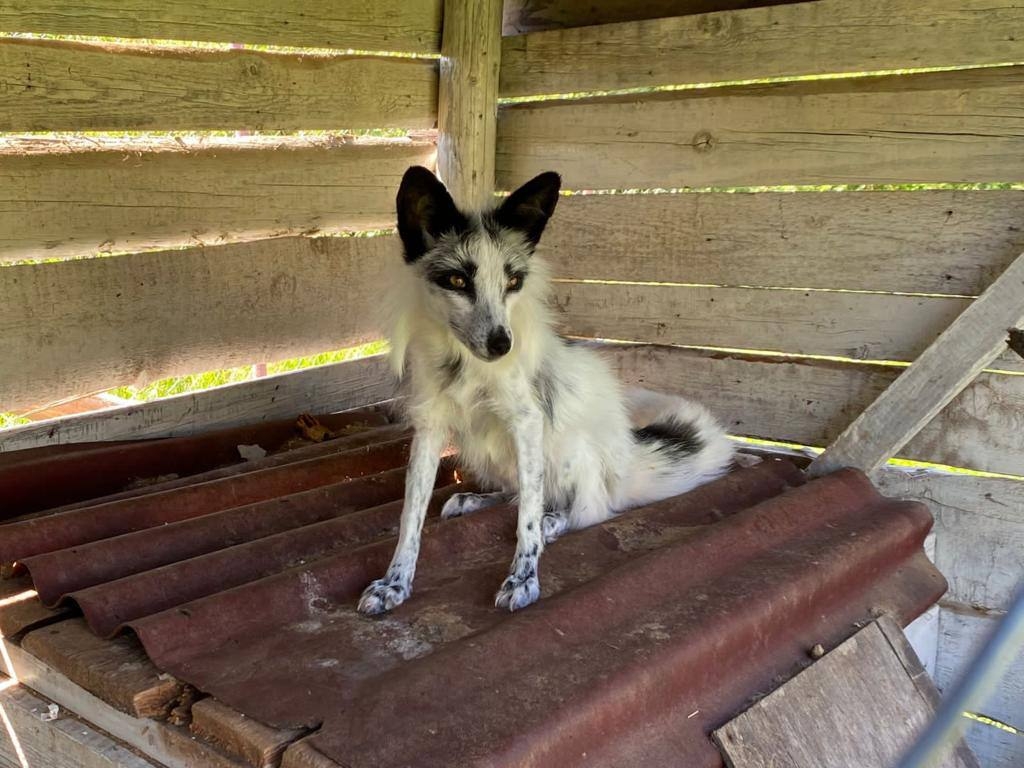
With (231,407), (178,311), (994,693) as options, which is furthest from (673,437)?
(178,311)

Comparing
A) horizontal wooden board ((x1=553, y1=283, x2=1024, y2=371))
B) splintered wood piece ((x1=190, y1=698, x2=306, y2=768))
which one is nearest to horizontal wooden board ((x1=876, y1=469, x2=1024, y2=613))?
horizontal wooden board ((x1=553, y1=283, x2=1024, y2=371))

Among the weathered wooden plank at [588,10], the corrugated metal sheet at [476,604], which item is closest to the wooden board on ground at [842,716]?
the corrugated metal sheet at [476,604]

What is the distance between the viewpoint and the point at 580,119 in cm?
367

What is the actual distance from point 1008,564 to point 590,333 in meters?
1.80

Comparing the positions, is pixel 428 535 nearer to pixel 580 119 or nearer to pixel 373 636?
pixel 373 636

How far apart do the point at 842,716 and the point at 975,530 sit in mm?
1233

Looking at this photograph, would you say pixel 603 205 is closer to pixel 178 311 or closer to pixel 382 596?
pixel 178 311

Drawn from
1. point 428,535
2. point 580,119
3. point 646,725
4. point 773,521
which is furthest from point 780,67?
point 646,725

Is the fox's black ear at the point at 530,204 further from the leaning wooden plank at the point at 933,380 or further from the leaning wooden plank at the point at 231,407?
the leaning wooden plank at the point at 231,407

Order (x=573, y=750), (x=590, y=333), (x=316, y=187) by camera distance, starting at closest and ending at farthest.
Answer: (x=573, y=750)
(x=316, y=187)
(x=590, y=333)

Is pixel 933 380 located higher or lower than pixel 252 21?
lower

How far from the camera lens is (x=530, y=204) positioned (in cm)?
233

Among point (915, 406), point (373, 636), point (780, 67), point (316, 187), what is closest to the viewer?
point (373, 636)

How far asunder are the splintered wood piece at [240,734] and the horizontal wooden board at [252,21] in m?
2.02
